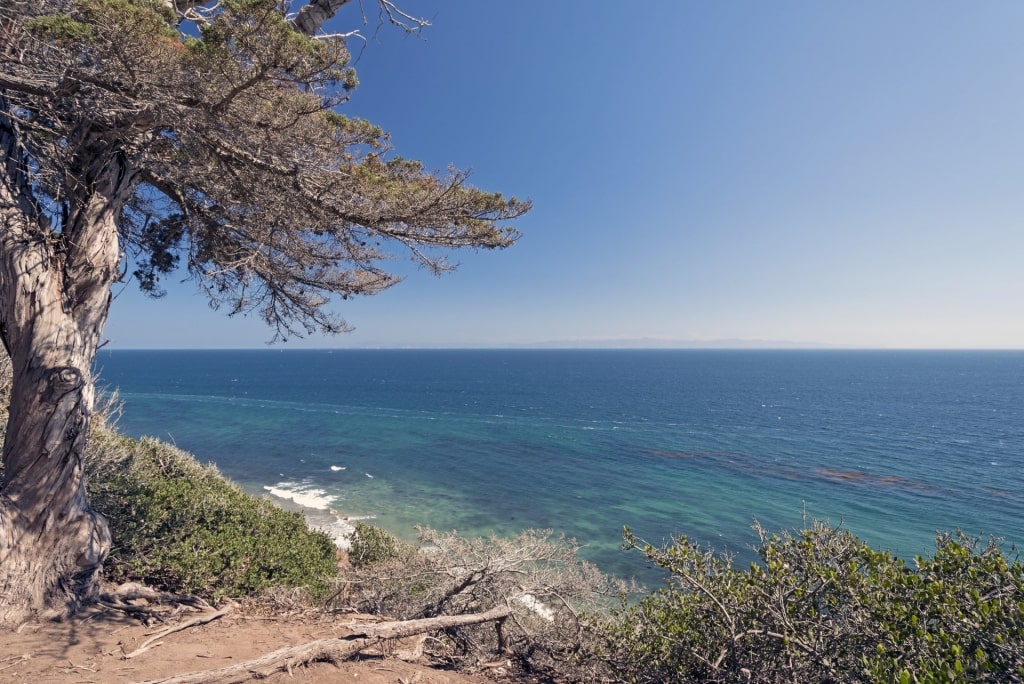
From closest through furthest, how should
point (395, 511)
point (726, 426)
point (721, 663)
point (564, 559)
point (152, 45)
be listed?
point (721, 663)
point (152, 45)
point (564, 559)
point (395, 511)
point (726, 426)

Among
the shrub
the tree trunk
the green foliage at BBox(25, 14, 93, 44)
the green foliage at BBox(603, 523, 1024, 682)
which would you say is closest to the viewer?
the green foliage at BBox(603, 523, 1024, 682)

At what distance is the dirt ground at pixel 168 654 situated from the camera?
3260mm

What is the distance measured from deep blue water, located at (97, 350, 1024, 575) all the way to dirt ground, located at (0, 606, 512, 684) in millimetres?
11630

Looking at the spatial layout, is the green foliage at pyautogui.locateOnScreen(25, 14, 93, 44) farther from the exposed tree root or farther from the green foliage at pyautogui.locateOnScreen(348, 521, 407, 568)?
the green foliage at pyautogui.locateOnScreen(348, 521, 407, 568)

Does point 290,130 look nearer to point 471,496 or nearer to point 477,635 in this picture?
point 477,635

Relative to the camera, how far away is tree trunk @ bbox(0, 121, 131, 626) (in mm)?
3889

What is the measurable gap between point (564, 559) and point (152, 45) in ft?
23.0

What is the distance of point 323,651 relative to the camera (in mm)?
3541

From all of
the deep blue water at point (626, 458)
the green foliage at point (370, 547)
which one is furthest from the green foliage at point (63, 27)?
the deep blue water at point (626, 458)

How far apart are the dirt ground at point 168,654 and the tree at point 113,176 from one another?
1.40 ft

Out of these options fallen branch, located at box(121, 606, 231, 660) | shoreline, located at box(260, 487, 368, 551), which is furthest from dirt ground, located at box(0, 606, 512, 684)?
shoreline, located at box(260, 487, 368, 551)

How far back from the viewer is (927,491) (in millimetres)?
24516

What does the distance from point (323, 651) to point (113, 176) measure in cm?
511

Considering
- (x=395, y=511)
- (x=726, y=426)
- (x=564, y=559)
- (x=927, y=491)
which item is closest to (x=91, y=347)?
(x=564, y=559)
